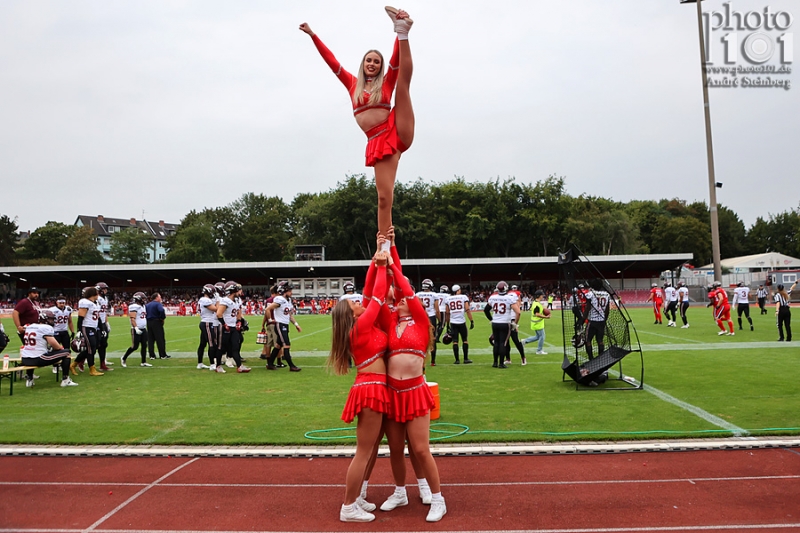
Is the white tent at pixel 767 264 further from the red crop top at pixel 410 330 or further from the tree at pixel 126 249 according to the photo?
the tree at pixel 126 249

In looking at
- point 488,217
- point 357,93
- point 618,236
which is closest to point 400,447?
point 357,93

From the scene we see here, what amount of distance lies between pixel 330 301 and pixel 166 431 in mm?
40350

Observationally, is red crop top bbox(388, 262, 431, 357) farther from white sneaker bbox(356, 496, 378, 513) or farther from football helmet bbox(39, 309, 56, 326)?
football helmet bbox(39, 309, 56, 326)

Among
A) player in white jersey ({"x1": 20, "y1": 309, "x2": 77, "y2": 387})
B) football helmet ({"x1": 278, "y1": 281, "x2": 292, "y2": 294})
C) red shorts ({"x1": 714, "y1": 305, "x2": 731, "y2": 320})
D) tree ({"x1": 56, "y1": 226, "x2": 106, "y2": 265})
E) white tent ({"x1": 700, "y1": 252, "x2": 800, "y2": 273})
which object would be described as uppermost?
tree ({"x1": 56, "y1": 226, "x2": 106, "y2": 265})

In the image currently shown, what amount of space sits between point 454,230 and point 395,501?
197 ft

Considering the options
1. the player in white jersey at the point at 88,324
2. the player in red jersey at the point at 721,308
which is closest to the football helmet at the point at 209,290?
the player in white jersey at the point at 88,324

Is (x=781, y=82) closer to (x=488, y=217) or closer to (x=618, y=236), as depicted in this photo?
(x=488, y=217)

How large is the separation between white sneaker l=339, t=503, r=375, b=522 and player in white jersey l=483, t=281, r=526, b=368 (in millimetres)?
8477

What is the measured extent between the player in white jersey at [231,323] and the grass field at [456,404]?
0.48 m

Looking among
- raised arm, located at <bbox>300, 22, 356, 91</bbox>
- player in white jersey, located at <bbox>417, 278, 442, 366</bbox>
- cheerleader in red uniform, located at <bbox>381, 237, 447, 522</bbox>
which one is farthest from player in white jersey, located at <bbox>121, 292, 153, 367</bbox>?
cheerleader in red uniform, located at <bbox>381, 237, 447, 522</bbox>

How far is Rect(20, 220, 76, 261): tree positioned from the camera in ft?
262

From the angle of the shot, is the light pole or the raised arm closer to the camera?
the raised arm

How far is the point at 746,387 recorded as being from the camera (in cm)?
991

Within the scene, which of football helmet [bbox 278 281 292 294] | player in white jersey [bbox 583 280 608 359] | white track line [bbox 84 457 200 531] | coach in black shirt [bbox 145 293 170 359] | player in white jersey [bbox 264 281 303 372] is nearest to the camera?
white track line [bbox 84 457 200 531]
